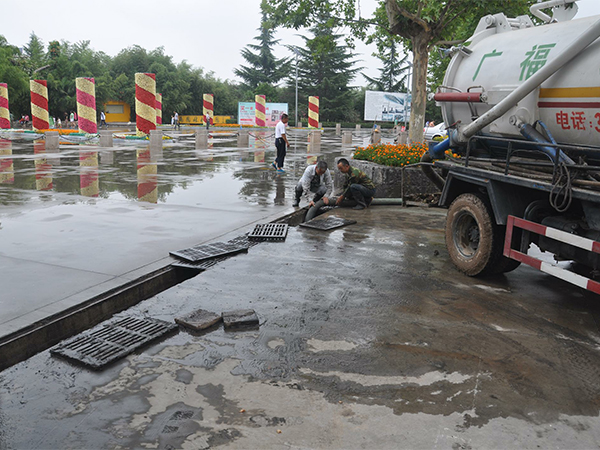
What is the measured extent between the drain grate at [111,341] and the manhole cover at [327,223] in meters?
4.05

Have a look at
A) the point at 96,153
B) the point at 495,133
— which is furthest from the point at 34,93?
the point at 495,133

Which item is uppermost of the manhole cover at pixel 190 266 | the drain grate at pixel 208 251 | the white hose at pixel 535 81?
the white hose at pixel 535 81

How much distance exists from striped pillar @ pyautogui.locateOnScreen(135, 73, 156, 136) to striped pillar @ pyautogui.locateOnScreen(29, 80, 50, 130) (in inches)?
239

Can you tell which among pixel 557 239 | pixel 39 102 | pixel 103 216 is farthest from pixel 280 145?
pixel 39 102

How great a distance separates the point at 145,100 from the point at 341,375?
82.9 feet

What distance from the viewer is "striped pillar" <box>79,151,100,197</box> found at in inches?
430

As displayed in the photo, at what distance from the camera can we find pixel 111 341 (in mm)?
4219

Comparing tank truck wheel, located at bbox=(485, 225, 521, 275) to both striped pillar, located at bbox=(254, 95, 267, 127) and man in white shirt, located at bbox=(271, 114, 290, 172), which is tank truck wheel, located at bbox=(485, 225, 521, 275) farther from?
striped pillar, located at bbox=(254, 95, 267, 127)

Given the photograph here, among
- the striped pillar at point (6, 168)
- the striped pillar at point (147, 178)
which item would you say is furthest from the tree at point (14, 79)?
the striped pillar at point (147, 178)

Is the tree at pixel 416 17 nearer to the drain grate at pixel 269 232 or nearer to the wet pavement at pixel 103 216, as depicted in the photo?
the wet pavement at pixel 103 216

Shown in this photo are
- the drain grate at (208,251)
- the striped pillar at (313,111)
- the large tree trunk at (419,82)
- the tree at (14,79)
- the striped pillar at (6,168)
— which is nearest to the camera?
the drain grate at (208,251)

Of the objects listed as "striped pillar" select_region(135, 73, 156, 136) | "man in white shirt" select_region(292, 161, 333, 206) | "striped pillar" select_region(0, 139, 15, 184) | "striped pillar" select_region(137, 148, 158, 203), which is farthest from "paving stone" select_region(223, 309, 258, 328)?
"striped pillar" select_region(135, 73, 156, 136)

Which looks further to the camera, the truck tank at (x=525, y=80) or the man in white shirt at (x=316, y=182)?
the man in white shirt at (x=316, y=182)

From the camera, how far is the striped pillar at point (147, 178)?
1045 centimetres
